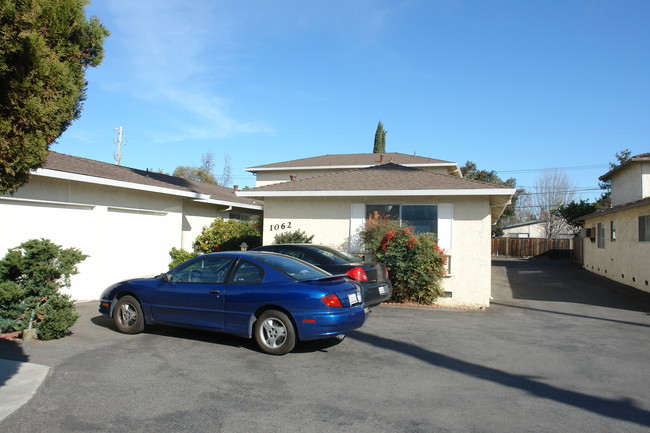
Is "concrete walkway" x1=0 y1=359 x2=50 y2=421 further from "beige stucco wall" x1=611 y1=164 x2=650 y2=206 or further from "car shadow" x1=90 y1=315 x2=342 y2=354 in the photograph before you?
"beige stucco wall" x1=611 y1=164 x2=650 y2=206

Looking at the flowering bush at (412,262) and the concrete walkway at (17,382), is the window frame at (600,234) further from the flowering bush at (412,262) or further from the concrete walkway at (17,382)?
the concrete walkway at (17,382)

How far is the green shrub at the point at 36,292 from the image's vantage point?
7.01 metres

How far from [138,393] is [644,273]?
1613cm

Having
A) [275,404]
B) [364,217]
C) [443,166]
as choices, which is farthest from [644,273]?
[275,404]

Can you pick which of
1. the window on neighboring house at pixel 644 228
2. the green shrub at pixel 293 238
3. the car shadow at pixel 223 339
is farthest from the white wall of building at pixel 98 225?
the window on neighboring house at pixel 644 228

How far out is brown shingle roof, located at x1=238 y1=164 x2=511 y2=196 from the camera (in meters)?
12.0

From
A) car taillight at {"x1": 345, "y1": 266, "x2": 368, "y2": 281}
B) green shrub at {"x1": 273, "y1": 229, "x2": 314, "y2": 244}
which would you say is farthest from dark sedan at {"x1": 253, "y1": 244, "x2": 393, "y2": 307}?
Result: green shrub at {"x1": 273, "y1": 229, "x2": 314, "y2": 244}

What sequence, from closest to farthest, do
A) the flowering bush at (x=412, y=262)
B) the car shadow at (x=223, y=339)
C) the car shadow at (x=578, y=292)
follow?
1. the car shadow at (x=223, y=339)
2. the flowering bush at (x=412, y=262)
3. the car shadow at (x=578, y=292)

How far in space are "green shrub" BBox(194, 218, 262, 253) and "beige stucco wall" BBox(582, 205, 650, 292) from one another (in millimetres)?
13174

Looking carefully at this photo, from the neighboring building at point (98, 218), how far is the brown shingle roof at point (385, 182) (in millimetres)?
2643

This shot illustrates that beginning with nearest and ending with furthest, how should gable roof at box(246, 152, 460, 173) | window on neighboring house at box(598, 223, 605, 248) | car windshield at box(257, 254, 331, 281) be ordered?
car windshield at box(257, 254, 331, 281) < window on neighboring house at box(598, 223, 605, 248) < gable roof at box(246, 152, 460, 173)

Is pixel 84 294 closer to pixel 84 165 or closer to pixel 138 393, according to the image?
pixel 84 165

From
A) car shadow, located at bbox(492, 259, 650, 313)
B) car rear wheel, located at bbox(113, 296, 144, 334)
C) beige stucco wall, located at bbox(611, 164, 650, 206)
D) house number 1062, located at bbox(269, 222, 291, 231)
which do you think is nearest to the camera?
car rear wheel, located at bbox(113, 296, 144, 334)

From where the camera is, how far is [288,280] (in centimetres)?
659
